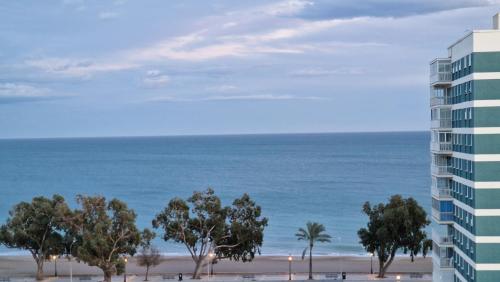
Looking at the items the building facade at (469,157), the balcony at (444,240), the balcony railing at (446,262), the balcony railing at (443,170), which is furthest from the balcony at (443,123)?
the balcony railing at (446,262)

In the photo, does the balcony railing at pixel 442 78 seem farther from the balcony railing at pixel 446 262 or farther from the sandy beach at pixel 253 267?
the sandy beach at pixel 253 267

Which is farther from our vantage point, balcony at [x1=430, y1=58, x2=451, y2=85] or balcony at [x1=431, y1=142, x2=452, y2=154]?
balcony at [x1=431, y1=142, x2=452, y2=154]

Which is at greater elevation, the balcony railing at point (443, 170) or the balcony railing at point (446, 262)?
the balcony railing at point (443, 170)

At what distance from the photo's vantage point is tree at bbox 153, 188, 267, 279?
2697 inches

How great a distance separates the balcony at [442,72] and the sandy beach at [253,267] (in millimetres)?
27885

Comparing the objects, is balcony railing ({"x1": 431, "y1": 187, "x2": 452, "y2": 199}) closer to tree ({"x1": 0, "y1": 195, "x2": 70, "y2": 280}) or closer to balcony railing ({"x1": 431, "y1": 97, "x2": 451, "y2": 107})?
balcony railing ({"x1": 431, "y1": 97, "x2": 451, "y2": 107})

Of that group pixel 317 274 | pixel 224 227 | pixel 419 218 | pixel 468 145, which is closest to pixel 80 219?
pixel 224 227

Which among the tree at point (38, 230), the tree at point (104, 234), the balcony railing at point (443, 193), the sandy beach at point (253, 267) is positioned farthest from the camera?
the sandy beach at point (253, 267)

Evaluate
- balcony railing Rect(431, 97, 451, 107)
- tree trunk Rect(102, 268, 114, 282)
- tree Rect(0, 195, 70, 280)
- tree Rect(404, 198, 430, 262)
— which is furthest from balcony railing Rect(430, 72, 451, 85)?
tree Rect(0, 195, 70, 280)

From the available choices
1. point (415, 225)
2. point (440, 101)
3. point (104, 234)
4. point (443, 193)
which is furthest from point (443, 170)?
point (104, 234)

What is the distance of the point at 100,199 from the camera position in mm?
66125

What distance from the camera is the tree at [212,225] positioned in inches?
2697

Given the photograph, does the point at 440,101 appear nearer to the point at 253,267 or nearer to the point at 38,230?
the point at 253,267

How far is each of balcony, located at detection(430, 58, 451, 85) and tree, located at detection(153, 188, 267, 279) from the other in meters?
25.0
